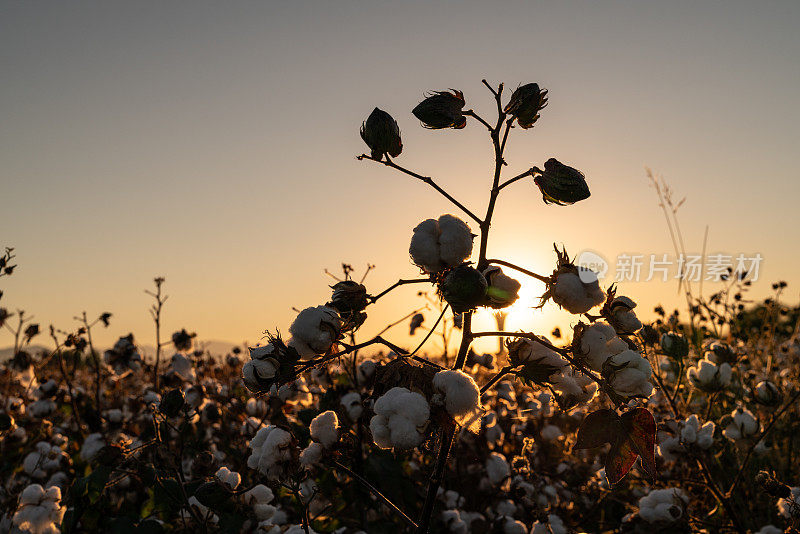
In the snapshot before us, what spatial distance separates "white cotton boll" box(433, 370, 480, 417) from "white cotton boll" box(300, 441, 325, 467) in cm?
58

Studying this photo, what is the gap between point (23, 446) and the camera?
14.2 ft

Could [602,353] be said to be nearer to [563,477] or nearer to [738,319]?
[563,477]

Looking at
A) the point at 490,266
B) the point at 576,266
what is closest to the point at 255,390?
the point at 490,266

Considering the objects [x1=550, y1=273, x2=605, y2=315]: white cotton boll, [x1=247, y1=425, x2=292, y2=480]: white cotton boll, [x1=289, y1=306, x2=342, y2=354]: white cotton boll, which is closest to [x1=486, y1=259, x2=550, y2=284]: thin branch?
[x1=550, y1=273, x2=605, y2=315]: white cotton boll

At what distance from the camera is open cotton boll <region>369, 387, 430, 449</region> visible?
1.09 m

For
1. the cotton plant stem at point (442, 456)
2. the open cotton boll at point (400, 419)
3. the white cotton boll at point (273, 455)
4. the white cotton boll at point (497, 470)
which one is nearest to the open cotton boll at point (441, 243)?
the cotton plant stem at point (442, 456)

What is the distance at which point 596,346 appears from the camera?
125 cm

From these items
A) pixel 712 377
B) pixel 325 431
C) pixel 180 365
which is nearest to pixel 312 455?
pixel 325 431

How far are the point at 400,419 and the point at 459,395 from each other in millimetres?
126

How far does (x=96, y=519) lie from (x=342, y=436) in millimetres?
2003

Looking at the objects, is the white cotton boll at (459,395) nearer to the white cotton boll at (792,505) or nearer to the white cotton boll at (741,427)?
the white cotton boll at (792,505)

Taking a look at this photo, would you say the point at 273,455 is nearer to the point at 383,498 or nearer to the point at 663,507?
the point at 383,498

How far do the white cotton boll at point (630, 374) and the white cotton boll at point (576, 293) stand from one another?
13 cm

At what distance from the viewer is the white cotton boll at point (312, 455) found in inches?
60.8
